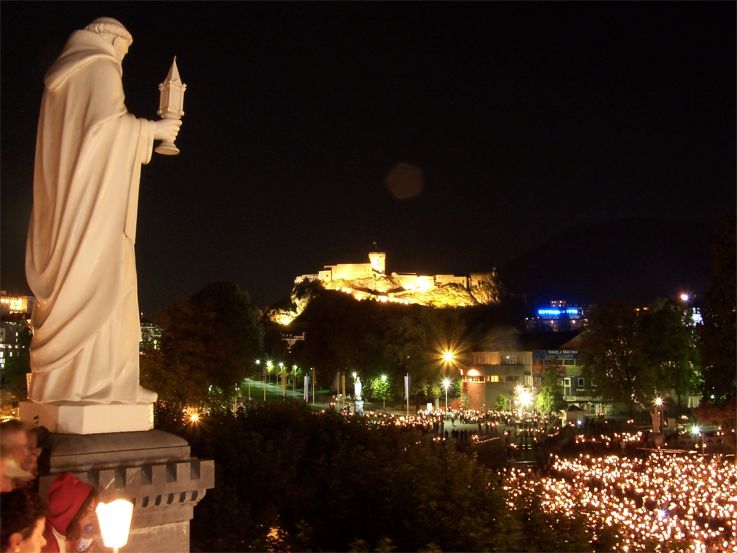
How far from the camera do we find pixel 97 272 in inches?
214

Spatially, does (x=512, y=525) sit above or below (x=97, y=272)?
below

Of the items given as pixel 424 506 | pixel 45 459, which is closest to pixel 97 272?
pixel 45 459

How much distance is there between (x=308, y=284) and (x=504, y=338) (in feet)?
243

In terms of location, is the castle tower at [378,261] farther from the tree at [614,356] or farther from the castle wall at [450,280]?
the tree at [614,356]

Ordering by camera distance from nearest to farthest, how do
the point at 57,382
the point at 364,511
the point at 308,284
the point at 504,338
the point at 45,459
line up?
the point at 45,459 < the point at 57,382 < the point at 364,511 < the point at 504,338 < the point at 308,284

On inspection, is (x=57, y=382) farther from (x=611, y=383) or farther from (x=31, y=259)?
(x=611, y=383)

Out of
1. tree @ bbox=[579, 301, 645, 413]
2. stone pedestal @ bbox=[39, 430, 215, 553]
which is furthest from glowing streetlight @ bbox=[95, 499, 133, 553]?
tree @ bbox=[579, 301, 645, 413]

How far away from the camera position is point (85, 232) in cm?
540

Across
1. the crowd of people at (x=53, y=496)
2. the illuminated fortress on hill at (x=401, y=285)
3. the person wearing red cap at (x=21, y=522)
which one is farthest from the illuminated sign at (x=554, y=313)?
the person wearing red cap at (x=21, y=522)

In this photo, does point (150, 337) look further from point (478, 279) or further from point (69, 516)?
point (478, 279)

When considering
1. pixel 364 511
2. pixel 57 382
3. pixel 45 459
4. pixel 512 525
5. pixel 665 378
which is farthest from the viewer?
pixel 665 378

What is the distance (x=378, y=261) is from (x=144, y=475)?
5363 inches

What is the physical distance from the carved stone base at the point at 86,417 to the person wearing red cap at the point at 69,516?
917 mm

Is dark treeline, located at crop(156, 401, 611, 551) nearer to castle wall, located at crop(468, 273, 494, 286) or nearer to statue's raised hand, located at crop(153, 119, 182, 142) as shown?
statue's raised hand, located at crop(153, 119, 182, 142)
